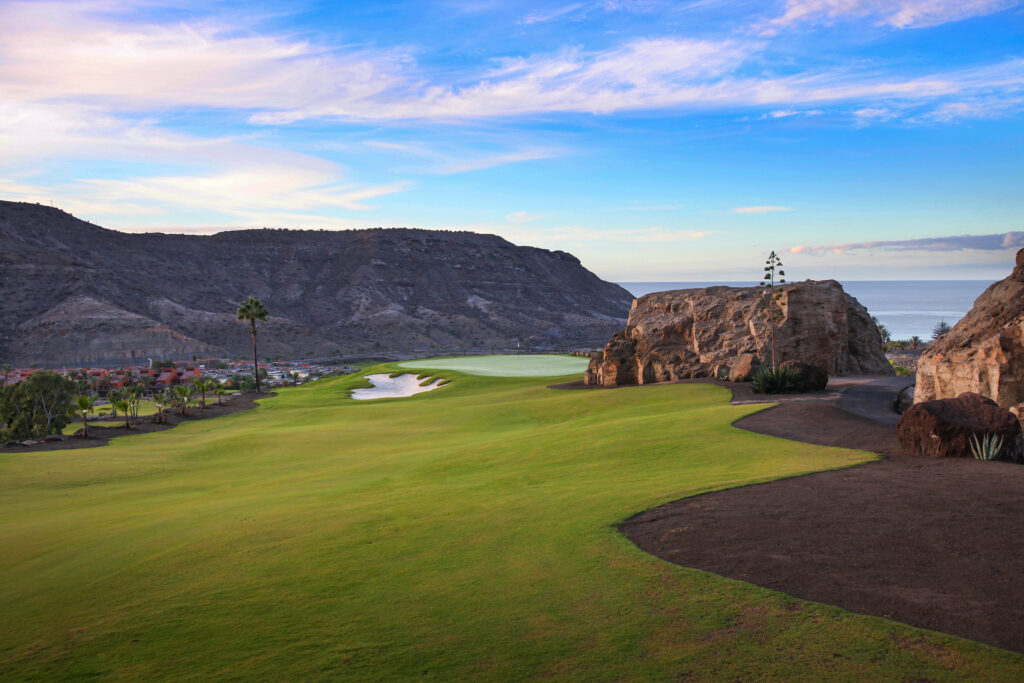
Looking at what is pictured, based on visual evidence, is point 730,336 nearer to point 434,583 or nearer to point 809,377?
point 809,377

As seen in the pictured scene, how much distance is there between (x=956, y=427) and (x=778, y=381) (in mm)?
13744

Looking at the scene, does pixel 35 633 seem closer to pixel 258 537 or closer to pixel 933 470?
pixel 258 537

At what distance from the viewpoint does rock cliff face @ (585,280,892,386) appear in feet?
110

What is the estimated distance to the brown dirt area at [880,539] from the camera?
Result: 6.26 meters

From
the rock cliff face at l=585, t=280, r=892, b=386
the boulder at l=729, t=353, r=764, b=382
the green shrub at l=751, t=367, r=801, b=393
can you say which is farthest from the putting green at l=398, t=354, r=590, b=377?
the green shrub at l=751, t=367, r=801, b=393

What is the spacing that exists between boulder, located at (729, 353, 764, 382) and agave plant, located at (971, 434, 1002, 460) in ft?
56.5

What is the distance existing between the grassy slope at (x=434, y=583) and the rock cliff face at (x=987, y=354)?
4488mm

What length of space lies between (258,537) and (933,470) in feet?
35.9

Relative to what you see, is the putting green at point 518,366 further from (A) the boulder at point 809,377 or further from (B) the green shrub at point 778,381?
(A) the boulder at point 809,377

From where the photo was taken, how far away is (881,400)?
21.7m

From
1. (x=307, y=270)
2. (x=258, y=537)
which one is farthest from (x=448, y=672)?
(x=307, y=270)

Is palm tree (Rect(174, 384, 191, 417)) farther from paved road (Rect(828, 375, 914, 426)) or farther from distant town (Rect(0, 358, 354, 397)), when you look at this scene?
paved road (Rect(828, 375, 914, 426))

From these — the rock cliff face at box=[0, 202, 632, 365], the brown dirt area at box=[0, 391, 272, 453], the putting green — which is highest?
the rock cliff face at box=[0, 202, 632, 365]

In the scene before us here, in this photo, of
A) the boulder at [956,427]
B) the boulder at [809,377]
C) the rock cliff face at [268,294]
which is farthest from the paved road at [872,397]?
the rock cliff face at [268,294]
